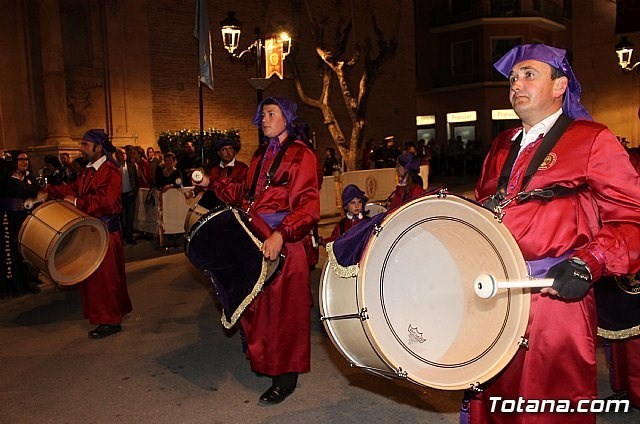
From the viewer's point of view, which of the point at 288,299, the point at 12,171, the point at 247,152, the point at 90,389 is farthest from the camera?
the point at 247,152

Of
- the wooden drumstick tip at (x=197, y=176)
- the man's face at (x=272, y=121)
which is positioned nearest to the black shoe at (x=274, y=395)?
the wooden drumstick tip at (x=197, y=176)

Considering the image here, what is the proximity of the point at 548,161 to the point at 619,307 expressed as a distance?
1.77 meters

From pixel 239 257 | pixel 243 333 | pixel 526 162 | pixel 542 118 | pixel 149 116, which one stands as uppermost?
pixel 149 116

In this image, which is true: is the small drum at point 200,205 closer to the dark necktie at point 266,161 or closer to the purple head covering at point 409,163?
the dark necktie at point 266,161

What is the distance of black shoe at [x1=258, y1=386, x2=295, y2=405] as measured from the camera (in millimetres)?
4496

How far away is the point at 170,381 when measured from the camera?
5.09m

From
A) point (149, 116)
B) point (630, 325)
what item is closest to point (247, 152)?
point (149, 116)

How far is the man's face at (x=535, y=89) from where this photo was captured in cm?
265

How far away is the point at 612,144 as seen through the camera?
2.50 meters

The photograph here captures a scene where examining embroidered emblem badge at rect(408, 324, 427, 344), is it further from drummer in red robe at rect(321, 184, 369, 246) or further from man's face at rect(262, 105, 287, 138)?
drummer in red robe at rect(321, 184, 369, 246)

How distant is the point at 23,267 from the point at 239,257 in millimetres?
5758

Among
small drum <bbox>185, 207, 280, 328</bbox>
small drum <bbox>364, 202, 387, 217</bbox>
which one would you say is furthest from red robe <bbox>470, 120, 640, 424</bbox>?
small drum <bbox>364, 202, 387, 217</bbox>

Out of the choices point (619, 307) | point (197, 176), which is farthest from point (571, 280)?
point (197, 176)

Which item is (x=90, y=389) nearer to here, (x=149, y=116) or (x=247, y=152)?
(x=149, y=116)
